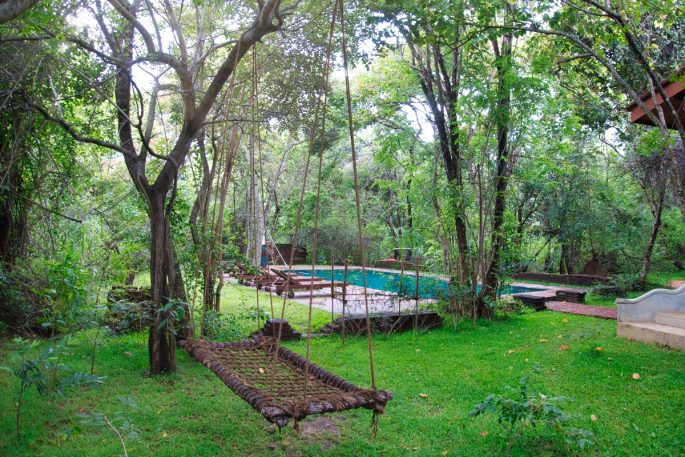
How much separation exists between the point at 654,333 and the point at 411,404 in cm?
283

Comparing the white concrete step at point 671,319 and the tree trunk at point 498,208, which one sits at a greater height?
the tree trunk at point 498,208

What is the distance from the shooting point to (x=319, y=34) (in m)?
5.23

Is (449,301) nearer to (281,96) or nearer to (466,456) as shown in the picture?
(281,96)

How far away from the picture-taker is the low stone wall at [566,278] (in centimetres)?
1080

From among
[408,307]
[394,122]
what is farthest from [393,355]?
[394,122]

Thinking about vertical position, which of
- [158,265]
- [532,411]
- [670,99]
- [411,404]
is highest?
[670,99]

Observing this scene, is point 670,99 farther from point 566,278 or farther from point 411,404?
point 566,278

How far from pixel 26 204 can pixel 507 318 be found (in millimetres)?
5800

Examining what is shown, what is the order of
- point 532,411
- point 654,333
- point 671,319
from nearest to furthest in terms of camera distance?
point 532,411
point 654,333
point 671,319

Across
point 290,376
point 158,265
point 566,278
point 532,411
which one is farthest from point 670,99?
point 566,278

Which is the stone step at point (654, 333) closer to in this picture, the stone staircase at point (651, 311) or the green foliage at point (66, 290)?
the stone staircase at point (651, 311)

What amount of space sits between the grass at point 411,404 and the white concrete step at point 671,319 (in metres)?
0.48

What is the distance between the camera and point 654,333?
4.90 metres

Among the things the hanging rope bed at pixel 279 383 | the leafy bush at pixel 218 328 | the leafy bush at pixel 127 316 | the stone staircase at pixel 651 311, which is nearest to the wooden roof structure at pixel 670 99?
the stone staircase at pixel 651 311
